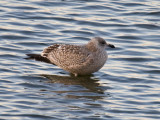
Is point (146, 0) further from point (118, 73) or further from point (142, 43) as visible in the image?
point (118, 73)

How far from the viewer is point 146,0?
1870cm

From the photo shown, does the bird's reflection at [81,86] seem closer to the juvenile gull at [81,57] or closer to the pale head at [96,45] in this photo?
the juvenile gull at [81,57]

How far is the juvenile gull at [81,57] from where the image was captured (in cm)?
1183

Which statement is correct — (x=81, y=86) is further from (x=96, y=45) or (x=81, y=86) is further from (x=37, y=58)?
(x=37, y=58)

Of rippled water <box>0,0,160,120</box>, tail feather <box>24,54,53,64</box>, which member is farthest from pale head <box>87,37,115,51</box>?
tail feather <box>24,54,53,64</box>

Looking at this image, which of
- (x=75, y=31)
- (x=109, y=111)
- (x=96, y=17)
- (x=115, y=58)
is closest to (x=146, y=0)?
(x=96, y=17)

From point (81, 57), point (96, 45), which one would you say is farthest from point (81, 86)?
point (96, 45)

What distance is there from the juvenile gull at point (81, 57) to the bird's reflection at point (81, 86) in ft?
0.59

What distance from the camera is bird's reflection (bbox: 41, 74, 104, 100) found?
429 inches

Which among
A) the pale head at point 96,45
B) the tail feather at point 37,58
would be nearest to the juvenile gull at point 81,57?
the pale head at point 96,45

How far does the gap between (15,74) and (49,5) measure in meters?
6.16

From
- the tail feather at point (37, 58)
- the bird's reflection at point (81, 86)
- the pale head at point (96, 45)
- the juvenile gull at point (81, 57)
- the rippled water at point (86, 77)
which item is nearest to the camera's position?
the rippled water at point (86, 77)

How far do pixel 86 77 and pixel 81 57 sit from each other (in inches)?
25.5

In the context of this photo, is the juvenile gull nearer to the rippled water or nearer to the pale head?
the pale head
